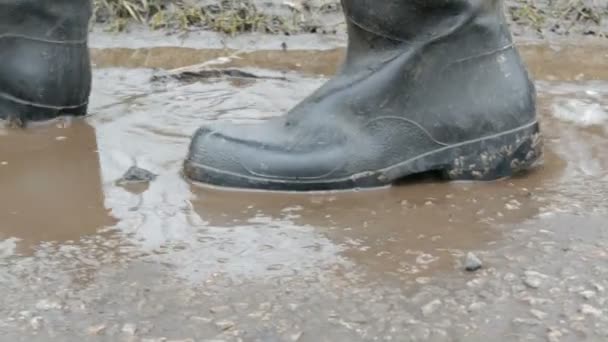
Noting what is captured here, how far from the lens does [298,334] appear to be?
121 centimetres

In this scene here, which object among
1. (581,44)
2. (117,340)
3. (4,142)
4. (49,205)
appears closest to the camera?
(117,340)

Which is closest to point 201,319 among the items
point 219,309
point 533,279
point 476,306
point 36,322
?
point 219,309

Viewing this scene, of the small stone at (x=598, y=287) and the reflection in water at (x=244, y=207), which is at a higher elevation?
the small stone at (x=598, y=287)

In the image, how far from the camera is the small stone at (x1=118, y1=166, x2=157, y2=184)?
1796 mm

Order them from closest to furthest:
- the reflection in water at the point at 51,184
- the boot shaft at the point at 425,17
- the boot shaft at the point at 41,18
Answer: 1. the reflection in water at the point at 51,184
2. the boot shaft at the point at 425,17
3. the boot shaft at the point at 41,18

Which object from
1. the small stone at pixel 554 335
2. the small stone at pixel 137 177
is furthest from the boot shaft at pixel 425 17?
the small stone at pixel 554 335

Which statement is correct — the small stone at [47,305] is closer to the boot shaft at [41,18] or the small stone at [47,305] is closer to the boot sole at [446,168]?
the boot sole at [446,168]

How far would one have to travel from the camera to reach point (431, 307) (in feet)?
4.17

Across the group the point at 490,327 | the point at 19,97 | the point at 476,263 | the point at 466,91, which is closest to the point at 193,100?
the point at 19,97

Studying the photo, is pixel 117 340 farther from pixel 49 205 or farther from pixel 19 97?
pixel 19 97

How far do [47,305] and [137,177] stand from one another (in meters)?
0.54

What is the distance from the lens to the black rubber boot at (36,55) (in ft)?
7.03

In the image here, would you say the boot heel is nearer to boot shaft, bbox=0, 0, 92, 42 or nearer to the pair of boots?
the pair of boots

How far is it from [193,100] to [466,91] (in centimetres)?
84
